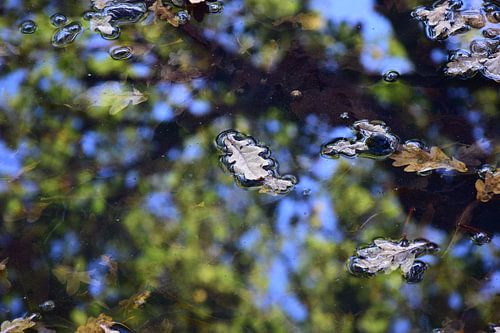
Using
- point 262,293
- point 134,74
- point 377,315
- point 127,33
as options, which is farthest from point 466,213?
point 127,33

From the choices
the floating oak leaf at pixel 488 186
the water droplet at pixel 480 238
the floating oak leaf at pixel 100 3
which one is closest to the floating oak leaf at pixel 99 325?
the water droplet at pixel 480 238

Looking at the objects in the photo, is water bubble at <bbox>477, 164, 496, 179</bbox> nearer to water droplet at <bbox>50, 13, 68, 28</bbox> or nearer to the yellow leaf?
the yellow leaf

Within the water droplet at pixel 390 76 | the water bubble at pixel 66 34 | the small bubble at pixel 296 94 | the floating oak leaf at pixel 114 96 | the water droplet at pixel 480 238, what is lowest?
the water droplet at pixel 480 238

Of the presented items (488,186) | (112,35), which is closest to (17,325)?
(112,35)

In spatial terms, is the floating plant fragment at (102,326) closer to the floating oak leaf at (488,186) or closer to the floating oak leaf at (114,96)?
the floating oak leaf at (114,96)

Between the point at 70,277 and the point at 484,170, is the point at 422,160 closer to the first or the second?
the point at 484,170
